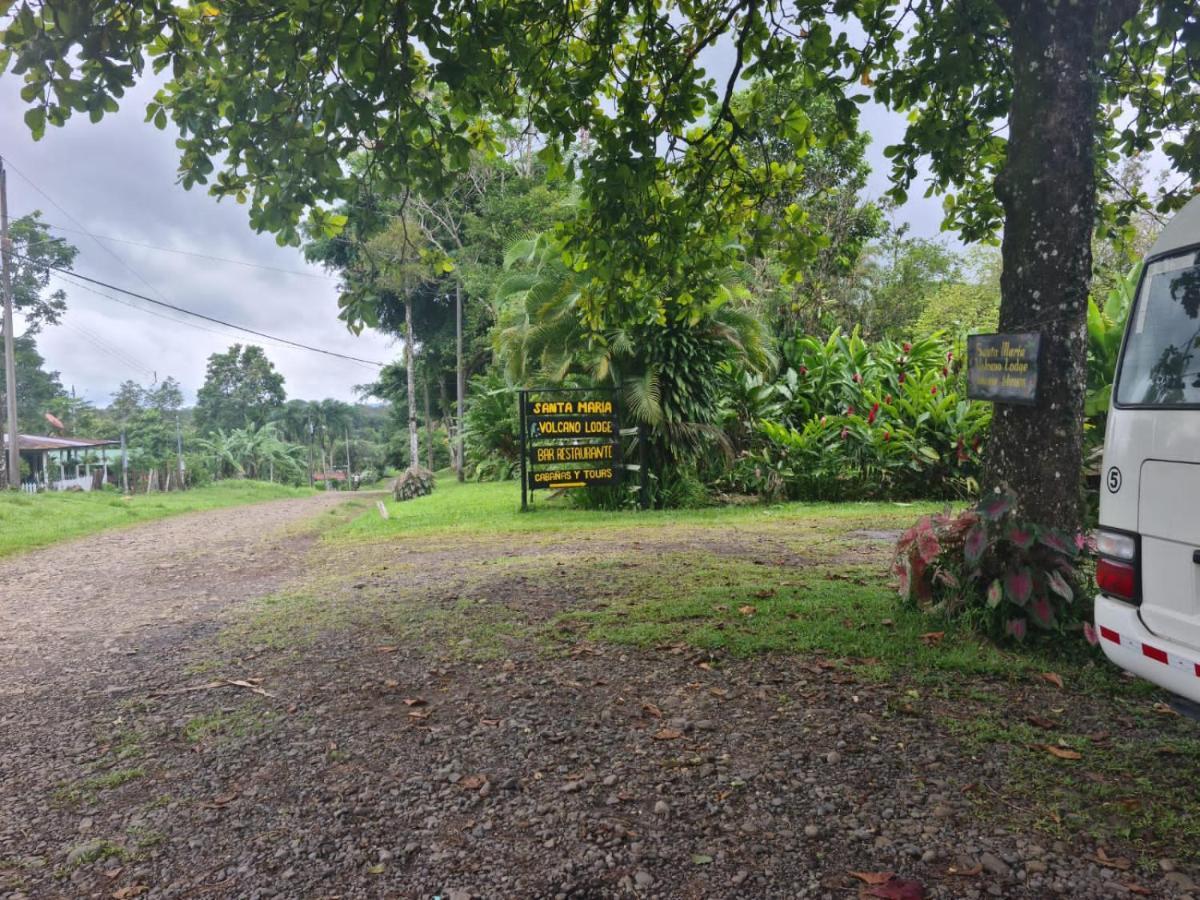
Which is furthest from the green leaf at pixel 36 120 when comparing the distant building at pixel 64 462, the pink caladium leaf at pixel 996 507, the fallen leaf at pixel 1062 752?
the distant building at pixel 64 462

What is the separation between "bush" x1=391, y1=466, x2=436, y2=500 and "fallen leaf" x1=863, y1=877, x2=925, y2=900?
1803cm

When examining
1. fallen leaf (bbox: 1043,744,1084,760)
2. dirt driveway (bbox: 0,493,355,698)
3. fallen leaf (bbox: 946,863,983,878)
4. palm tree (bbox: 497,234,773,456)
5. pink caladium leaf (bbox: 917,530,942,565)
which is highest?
palm tree (bbox: 497,234,773,456)

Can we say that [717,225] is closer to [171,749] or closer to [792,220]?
[792,220]

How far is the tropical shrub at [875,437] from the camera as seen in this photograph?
440 inches

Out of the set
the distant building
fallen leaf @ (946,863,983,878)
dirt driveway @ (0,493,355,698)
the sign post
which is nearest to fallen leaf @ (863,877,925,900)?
fallen leaf @ (946,863,983,878)

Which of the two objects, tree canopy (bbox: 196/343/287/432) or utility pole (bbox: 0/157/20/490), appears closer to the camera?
utility pole (bbox: 0/157/20/490)

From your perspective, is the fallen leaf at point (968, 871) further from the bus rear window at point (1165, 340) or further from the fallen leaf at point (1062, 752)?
the bus rear window at point (1165, 340)

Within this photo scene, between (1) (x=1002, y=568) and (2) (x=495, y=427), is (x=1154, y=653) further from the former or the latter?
(2) (x=495, y=427)

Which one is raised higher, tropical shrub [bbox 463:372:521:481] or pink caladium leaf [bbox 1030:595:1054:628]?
tropical shrub [bbox 463:372:521:481]

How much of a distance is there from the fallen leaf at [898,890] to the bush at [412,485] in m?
18.0

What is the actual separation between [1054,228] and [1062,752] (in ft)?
8.56

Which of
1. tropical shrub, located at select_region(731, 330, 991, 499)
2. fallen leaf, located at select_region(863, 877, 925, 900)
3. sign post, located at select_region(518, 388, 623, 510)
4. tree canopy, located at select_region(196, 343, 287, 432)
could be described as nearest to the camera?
fallen leaf, located at select_region(863, 877, 925, 900)

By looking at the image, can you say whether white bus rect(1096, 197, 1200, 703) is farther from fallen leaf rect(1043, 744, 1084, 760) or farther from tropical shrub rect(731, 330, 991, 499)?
tropical shrub rect(731, 330, 991, 499)

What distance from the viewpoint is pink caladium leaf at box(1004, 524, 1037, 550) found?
3.66m
